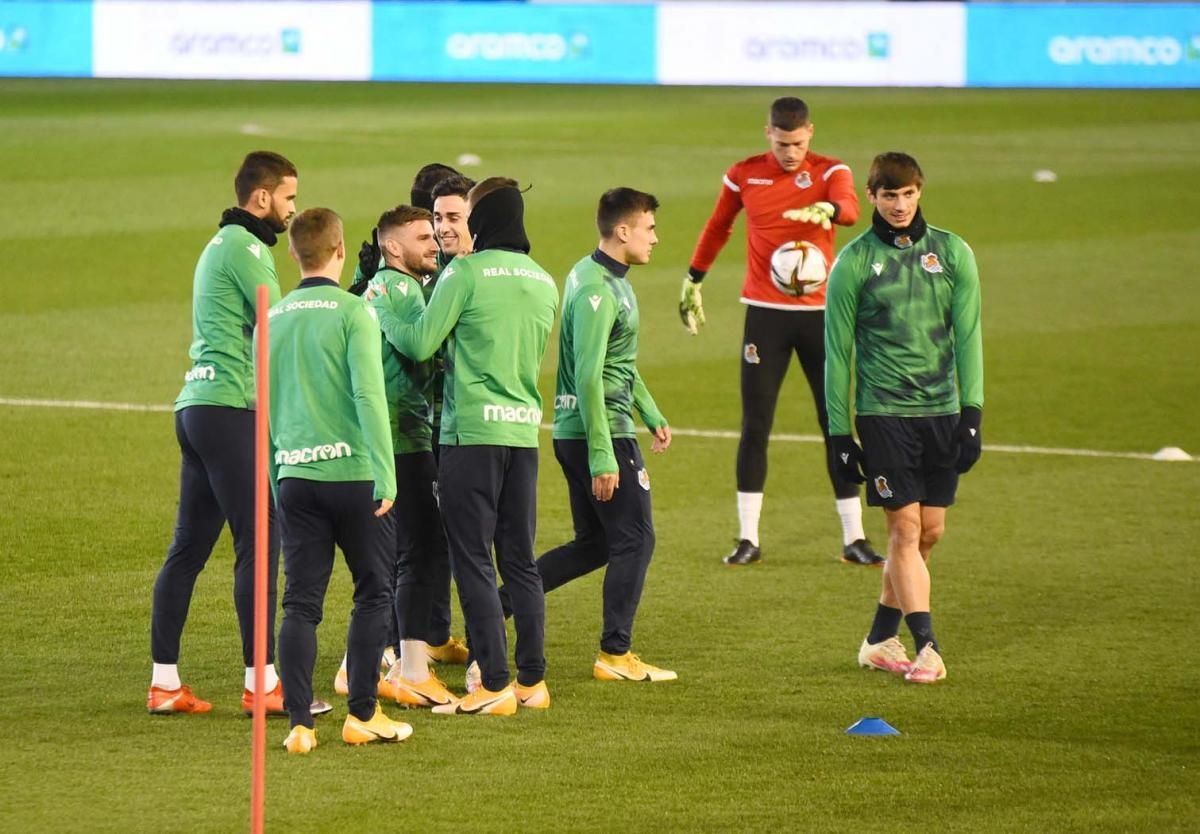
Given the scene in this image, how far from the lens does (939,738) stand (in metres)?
7.12

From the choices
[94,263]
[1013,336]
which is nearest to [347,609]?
[1013,336]

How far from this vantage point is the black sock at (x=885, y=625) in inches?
323

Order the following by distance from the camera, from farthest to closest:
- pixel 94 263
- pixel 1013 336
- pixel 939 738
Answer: pixel 94 263 → pixel 1013 336 → pixel 939 738

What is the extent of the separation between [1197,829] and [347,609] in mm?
4137

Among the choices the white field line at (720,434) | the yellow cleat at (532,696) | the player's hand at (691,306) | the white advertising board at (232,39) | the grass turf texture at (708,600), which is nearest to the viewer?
the grass turf texture at (708,600)

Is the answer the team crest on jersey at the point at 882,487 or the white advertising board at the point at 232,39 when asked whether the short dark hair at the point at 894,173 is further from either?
the white advertising board at the point at 232,39

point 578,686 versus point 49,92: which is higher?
point 49,92

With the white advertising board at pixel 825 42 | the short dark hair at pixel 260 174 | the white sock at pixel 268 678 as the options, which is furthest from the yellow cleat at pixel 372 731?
the white advertising board at pixel 825 42

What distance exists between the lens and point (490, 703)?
7.38 metres

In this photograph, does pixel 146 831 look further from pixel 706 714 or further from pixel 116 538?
pixel 116 538

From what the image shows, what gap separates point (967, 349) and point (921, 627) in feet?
3.61

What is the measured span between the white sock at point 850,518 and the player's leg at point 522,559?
3029 mm

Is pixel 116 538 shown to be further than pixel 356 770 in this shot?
Yes

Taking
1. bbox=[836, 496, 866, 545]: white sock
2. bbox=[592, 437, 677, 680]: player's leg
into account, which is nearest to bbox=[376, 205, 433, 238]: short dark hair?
bbox=[592, 437, 677, 680]: player's leg
